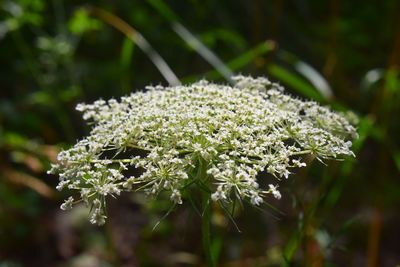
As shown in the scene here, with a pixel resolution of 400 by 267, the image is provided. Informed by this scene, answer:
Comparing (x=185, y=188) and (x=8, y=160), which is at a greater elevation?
(x=8, y=160)

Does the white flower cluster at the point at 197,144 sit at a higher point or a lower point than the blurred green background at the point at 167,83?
lower

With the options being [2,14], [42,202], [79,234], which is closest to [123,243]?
[79,234]

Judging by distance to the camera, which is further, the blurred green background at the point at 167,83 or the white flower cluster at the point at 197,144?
the blurred green background at the point at 167,83

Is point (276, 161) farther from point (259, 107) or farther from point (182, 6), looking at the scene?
point (182, 6)

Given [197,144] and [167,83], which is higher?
[167,83]

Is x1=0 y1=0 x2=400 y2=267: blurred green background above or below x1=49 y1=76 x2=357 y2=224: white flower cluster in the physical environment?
above
